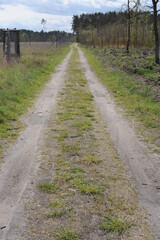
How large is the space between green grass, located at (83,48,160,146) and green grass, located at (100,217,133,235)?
9.78 ft

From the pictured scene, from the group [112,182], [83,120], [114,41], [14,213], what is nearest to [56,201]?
[14,213]

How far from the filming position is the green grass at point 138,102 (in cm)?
705

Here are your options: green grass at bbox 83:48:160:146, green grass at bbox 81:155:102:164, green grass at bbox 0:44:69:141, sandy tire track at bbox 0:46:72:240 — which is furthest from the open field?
green grass at bbox 83:48:160:146

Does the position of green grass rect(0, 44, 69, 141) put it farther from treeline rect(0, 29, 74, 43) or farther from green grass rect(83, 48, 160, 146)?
treeline rect(0, 29, 74, 43)

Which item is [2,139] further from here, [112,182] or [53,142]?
[112,182]

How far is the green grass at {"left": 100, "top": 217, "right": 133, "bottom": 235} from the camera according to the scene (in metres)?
3.25

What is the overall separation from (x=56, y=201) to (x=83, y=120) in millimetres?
3820

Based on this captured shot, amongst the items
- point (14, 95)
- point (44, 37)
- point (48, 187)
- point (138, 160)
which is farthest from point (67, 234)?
point (44, 37)

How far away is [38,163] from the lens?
16.3ft

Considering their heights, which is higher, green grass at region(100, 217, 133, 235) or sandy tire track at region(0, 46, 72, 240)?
sandy tire track at region(0, 46, 72, 240)

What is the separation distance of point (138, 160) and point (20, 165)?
2020mm

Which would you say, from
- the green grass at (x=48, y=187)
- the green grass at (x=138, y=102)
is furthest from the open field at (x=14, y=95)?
the green grass at (x=138, y=102)

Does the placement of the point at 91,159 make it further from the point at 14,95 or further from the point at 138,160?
the point at 14,95

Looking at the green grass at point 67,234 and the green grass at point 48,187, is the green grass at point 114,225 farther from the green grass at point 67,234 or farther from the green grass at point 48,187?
the green grass at point 48,187
